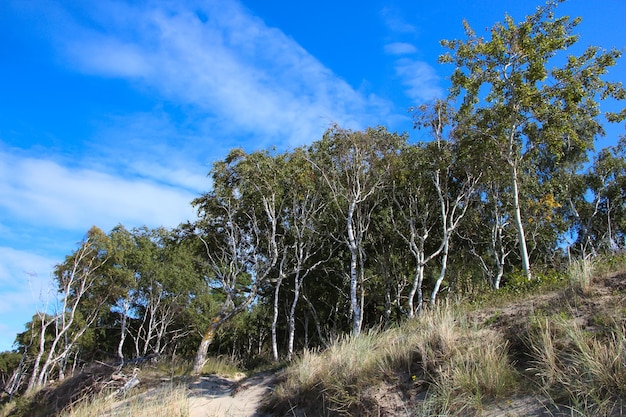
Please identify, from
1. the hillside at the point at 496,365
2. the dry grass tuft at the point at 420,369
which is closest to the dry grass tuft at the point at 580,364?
the hillside at the point at 496,365

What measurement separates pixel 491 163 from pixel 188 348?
36182 mm

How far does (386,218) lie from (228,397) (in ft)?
44.3

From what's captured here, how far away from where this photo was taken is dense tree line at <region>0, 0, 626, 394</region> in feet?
47.2

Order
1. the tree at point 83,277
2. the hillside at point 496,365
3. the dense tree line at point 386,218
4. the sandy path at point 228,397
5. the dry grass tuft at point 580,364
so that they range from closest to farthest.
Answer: the dry grass tuft at point 580,364 < the hillside at point 496,365 < the sandy path at point 228,397 < the dense tree line at point 386,218 < the tree at point 83,277

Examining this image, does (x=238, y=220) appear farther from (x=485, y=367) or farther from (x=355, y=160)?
(x=485, y=367)

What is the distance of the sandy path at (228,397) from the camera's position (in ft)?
32.6

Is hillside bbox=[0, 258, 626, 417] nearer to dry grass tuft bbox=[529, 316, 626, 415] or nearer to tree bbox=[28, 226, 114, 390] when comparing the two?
dry grass tuft bbox=[529, 316, 626, 415]

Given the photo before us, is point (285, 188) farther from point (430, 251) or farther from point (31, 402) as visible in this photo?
point (31, 402)

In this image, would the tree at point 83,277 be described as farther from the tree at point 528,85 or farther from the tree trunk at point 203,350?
the tree at point 528,85

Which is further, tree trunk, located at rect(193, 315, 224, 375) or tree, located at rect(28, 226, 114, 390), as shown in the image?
tree, located at rect(28, 226, 114, 390)

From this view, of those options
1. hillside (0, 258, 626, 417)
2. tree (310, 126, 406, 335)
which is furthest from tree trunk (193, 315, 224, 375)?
hillside (0, 258, 626, 417)

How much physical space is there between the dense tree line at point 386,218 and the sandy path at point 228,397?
2491 millimetres

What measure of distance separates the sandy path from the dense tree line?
249 centimetres

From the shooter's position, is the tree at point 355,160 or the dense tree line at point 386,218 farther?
the tree at point 355,160
